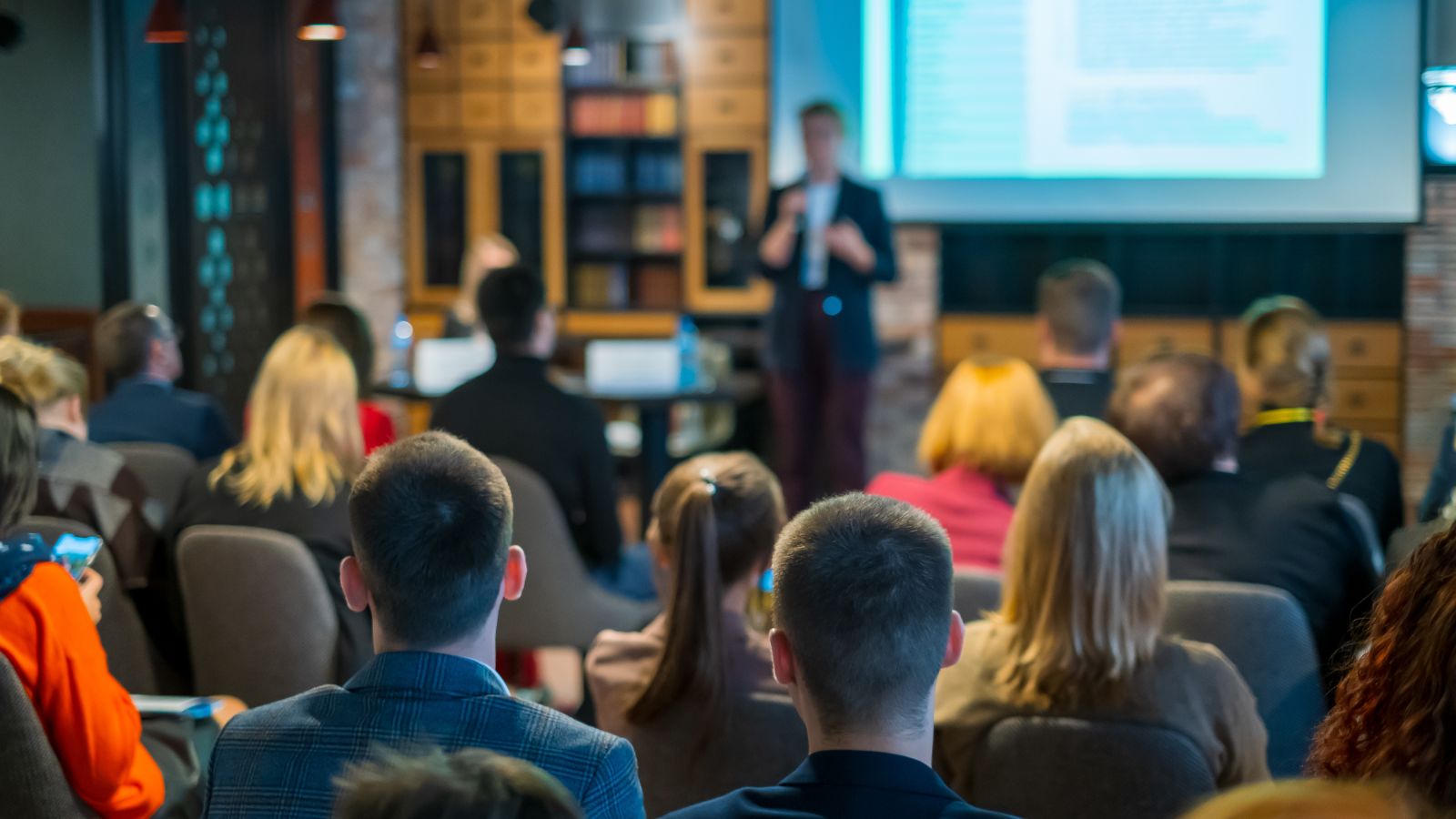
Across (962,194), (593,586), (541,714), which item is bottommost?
(593,586)

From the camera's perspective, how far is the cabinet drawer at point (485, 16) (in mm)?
7609

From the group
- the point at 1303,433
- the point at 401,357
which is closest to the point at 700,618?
the point at 1303,433

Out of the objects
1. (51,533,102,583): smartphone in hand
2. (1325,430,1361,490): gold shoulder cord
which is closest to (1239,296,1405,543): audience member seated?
(1325,430,1361,490): gold shoulder cord

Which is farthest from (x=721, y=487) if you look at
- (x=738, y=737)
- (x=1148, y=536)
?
(x=1148, y=536)

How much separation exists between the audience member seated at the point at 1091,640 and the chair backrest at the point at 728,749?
205mm

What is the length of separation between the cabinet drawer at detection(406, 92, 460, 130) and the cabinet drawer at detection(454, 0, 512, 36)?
0.34 meters

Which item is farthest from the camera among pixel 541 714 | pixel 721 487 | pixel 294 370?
pixel 294 370

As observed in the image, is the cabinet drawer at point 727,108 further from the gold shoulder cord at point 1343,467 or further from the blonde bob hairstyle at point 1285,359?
the gold shoulder cord at point 1343,467

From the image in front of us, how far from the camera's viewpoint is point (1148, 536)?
206 cm

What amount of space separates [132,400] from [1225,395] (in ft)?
8.45

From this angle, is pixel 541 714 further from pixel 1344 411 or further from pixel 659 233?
pixel 659 233

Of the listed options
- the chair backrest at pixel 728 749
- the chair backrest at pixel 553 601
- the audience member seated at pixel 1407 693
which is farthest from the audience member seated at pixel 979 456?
the audience member seated at pixel 1407 693

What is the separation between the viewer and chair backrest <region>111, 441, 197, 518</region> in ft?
10.5

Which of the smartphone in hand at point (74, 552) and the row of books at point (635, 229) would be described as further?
the row of books at point (635, 229)
